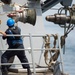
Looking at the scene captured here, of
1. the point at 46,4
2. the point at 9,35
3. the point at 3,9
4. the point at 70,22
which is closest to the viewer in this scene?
the point at 9,35

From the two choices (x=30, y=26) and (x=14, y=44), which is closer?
(x=14, y=44)

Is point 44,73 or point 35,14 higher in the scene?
point 35,14

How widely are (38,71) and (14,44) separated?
192 centimetres

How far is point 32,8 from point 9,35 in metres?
3.69

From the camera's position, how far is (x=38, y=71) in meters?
13.3

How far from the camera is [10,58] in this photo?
12211mm

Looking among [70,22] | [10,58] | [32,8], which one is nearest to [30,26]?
[32,8]

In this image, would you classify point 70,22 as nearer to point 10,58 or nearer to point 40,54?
point 40,54

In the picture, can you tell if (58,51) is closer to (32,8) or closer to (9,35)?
(9,35)

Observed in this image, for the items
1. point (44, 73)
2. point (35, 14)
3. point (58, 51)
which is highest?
point (35, 14)

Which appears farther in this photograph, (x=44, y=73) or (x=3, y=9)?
(x=3, y=9)

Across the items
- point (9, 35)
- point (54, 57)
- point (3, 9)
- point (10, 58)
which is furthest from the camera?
point (3, 9)

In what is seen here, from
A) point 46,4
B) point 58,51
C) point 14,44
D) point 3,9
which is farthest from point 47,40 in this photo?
point 46,4

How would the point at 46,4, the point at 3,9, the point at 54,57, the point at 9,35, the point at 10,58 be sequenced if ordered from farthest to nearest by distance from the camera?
1. the point at 46,4
2. the point at 3,9
3. the point at 54,57
4. the point at 10,58
5. the point at 9,35
